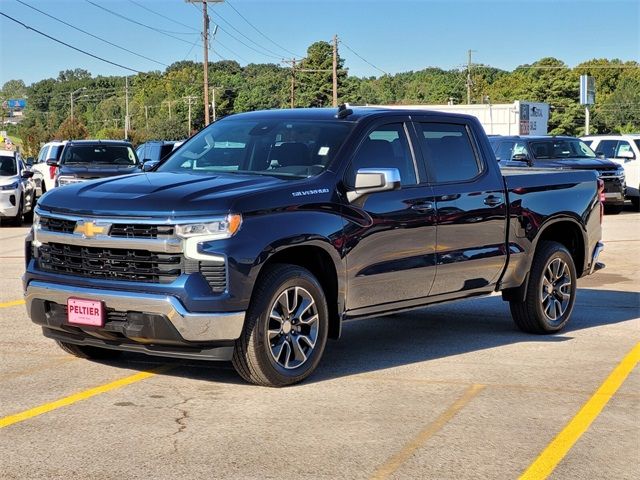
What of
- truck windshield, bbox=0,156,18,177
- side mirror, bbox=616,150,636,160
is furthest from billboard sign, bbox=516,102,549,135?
truck windshield, bbox=0,156,18,177

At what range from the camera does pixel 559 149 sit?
2402 centimetres

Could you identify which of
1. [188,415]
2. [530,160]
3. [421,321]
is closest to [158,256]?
[188,415]

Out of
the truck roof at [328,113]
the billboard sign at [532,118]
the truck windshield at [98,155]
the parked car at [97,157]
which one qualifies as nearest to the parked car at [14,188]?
the parked car at [97,157]

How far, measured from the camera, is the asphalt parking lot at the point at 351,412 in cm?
527

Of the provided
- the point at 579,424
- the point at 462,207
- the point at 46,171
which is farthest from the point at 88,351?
the point at 46,171

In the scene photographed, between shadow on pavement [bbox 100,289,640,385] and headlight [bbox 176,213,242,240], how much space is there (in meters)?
1.19

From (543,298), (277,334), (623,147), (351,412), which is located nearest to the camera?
(351,412)

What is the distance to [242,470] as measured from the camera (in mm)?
5129

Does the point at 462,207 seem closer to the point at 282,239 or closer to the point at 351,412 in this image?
the point at 282,239

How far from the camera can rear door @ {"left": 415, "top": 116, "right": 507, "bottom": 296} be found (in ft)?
26.8

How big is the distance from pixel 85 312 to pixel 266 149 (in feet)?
6.47

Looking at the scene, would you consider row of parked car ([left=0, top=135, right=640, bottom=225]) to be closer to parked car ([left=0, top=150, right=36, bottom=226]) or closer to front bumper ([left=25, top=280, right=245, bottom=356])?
parked car ([left=0, top=150, right=36, bottom=226])

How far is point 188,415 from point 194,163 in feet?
8.16

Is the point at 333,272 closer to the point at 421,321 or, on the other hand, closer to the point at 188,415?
the point at 188,415
